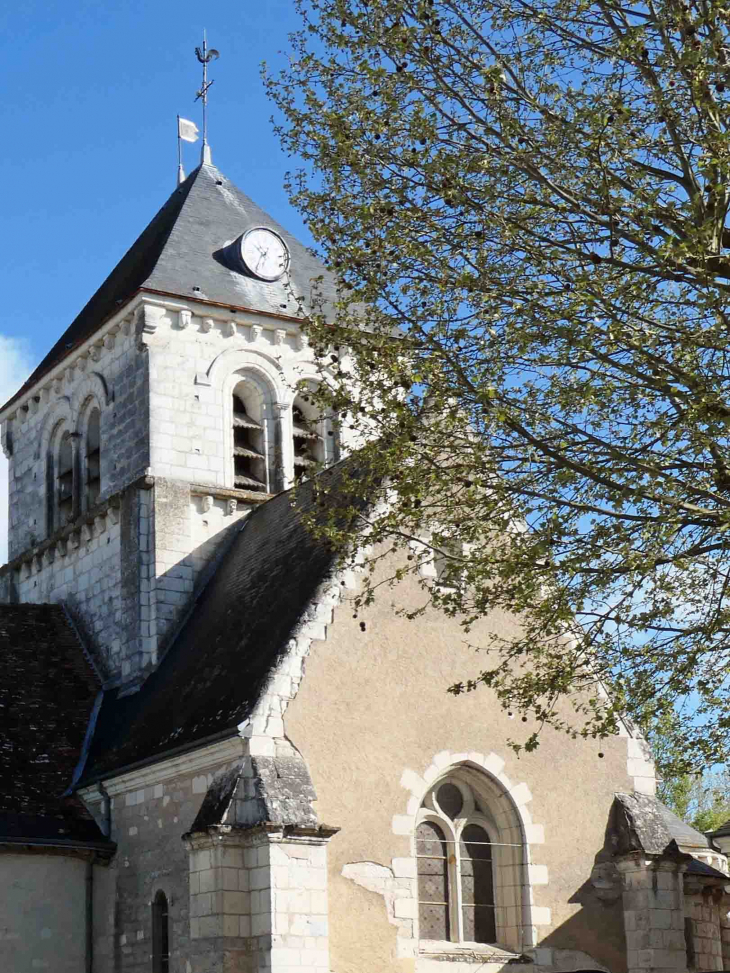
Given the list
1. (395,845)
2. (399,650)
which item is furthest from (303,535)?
(395,845)

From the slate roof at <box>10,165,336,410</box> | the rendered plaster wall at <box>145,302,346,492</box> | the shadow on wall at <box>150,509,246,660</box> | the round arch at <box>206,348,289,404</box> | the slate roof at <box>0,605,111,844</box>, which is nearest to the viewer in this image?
the slate roof at <box>0,605,111,844</box>

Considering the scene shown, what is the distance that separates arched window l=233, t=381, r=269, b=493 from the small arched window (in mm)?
2746

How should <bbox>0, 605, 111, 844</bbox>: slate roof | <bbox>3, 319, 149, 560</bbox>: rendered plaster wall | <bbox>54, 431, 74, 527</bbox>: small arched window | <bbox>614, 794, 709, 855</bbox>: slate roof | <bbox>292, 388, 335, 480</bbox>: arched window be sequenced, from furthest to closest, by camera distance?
<bbox>54, 431, 74, 527</bbox>: small arched window
<bbox>292, 388, 335, 480</bbox>: arched window
<bbox>3, 319, 149, 560</bbox>: rendered plaster wall
<bbox>0, 605, 111, 844</bbox>: slate roof
<bbox>614, 794, 709, 855</bbox>: slate roof

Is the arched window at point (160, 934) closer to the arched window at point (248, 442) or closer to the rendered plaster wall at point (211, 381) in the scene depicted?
the rendered plaster wall at point (211, 381)

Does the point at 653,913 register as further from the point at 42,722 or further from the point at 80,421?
the point at 80,421

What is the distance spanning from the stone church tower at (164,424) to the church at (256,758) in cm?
4

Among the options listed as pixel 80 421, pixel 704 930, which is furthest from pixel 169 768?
pixel 80 421

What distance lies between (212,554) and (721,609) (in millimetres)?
9469

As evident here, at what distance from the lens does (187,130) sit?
2344 centimetres

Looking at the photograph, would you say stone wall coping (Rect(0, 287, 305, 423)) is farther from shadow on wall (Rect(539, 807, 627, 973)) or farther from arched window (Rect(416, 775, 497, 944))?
shadow on wall (Rect(539, 807, 627, 973))

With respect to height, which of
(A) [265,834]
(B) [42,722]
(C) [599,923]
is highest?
(B) [42,722]

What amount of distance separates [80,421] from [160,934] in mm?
8721

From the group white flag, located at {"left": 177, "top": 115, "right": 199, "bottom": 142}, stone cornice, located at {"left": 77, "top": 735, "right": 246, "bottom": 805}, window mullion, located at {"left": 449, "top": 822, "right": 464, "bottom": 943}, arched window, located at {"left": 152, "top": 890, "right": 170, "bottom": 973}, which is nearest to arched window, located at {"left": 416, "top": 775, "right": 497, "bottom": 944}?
window mullion, located at {"left": 449, "top": 822, "right": 464, "bottom": 943}

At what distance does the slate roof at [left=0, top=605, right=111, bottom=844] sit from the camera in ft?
52.0
